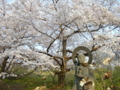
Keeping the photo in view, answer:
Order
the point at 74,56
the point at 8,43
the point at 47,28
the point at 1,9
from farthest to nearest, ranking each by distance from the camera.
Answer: the point at 1,9 → the point at 47,28 → the point at 8,43 → the point at 74,56

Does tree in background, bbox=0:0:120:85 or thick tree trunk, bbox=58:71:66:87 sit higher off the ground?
tree in background, bbox=0:0:120:85

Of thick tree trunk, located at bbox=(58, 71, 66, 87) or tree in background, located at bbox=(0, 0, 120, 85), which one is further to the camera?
thick tree trunk, located at bbox=(58, 71, 66, 87)

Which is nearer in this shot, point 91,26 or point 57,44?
point 91,26

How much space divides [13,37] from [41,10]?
6.48ft

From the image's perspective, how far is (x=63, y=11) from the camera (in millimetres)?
5273

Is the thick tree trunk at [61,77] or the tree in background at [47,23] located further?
the thick tree trunk at [61,77]

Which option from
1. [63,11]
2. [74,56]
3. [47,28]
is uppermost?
[63,11]

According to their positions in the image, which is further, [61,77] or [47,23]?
[61,77]

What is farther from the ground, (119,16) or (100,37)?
(119,16)

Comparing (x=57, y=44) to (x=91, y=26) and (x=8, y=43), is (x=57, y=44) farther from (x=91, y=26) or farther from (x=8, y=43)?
(x=8, y=43)

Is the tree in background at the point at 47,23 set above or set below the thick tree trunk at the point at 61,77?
above

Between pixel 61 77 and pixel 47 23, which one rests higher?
pixel 47 23

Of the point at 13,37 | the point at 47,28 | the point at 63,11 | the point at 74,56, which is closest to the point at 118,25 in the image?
the point at 63,11

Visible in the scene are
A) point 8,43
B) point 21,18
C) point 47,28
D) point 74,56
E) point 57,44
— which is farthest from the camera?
point 57,44
